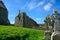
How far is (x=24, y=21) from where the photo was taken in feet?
242

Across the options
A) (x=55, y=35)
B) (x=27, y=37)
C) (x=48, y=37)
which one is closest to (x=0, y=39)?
(x=27, y=37)

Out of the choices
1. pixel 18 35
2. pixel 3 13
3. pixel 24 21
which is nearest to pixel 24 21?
pixel 24 21

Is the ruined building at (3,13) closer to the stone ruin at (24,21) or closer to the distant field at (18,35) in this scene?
the stone ruin at (24,21)

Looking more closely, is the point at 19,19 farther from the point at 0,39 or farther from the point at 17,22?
the point at 0,39

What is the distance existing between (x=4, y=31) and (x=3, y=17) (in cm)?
2859

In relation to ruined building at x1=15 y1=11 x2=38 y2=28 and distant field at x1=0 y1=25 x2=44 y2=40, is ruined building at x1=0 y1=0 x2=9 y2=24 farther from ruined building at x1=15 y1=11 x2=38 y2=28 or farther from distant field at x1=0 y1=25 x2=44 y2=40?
distant field at x1=0 y1=25 x2=44 y2=40

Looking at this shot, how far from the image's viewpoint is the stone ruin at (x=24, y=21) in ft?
238

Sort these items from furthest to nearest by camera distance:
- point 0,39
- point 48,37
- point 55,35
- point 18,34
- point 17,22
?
point 17,22
point 18,34
point 0,39
point 48,37
point 55,35

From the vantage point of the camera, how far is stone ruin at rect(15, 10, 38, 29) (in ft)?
238

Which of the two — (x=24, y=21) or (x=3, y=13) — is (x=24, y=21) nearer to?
(x=24, y=21)

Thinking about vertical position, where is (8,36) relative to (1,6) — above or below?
below

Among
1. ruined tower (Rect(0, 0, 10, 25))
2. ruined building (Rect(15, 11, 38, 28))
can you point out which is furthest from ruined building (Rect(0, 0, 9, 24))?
ruined building (Rect(15, 11, 38, 28))

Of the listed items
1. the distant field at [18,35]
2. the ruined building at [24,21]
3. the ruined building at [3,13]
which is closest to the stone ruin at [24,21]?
the ruined building at [24,21]

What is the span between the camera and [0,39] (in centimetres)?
4444
